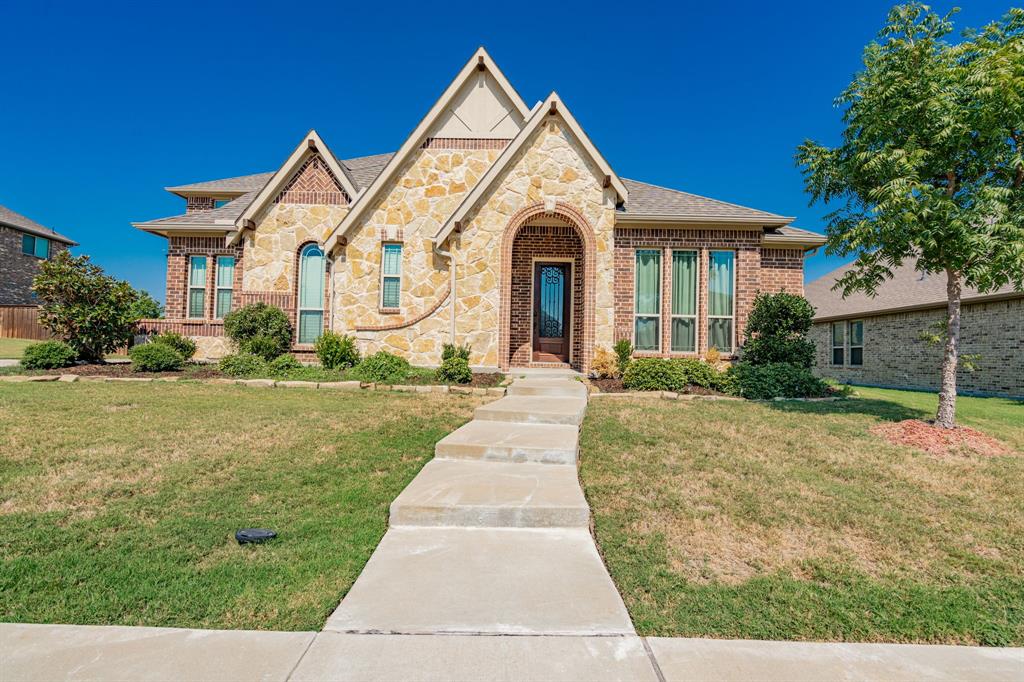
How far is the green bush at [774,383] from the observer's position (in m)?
9.83

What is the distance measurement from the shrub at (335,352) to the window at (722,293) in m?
9.11

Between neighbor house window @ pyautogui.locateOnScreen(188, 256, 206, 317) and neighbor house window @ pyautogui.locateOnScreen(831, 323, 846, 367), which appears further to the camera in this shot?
neighbor house window @ pyautogui.locateOnScreen(831, 323, 846, 367)

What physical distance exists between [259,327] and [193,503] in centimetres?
941

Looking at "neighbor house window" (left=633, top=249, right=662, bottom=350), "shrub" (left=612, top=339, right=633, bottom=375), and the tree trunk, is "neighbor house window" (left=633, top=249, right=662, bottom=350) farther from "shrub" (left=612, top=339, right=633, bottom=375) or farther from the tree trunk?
the tree trunk

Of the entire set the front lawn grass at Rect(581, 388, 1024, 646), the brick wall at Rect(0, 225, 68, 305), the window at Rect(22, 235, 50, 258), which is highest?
the window at Rect(22, 235, 50, 258)

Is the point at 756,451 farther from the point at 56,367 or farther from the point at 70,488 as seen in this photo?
the point at 56,367

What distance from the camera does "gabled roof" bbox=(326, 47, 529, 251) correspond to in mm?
11914

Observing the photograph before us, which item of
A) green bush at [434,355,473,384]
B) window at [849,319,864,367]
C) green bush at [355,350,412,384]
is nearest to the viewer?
green bush at [434,355,473,384]

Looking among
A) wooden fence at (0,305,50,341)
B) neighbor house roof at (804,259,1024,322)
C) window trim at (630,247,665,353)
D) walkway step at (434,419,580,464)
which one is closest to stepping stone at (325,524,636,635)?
walkway step at (434,419,580,464)

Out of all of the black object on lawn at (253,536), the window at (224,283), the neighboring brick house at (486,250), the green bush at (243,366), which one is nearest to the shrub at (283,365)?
the green bush at (243,366)

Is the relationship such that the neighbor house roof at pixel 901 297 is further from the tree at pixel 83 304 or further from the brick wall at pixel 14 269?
the brick wall at pixel 14 269

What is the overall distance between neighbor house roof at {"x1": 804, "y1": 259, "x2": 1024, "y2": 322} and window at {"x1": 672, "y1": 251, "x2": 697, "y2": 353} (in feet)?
18.9

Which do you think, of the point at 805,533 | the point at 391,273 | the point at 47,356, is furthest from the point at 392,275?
the point at 805,533

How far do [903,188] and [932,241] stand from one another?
2.97 feet
